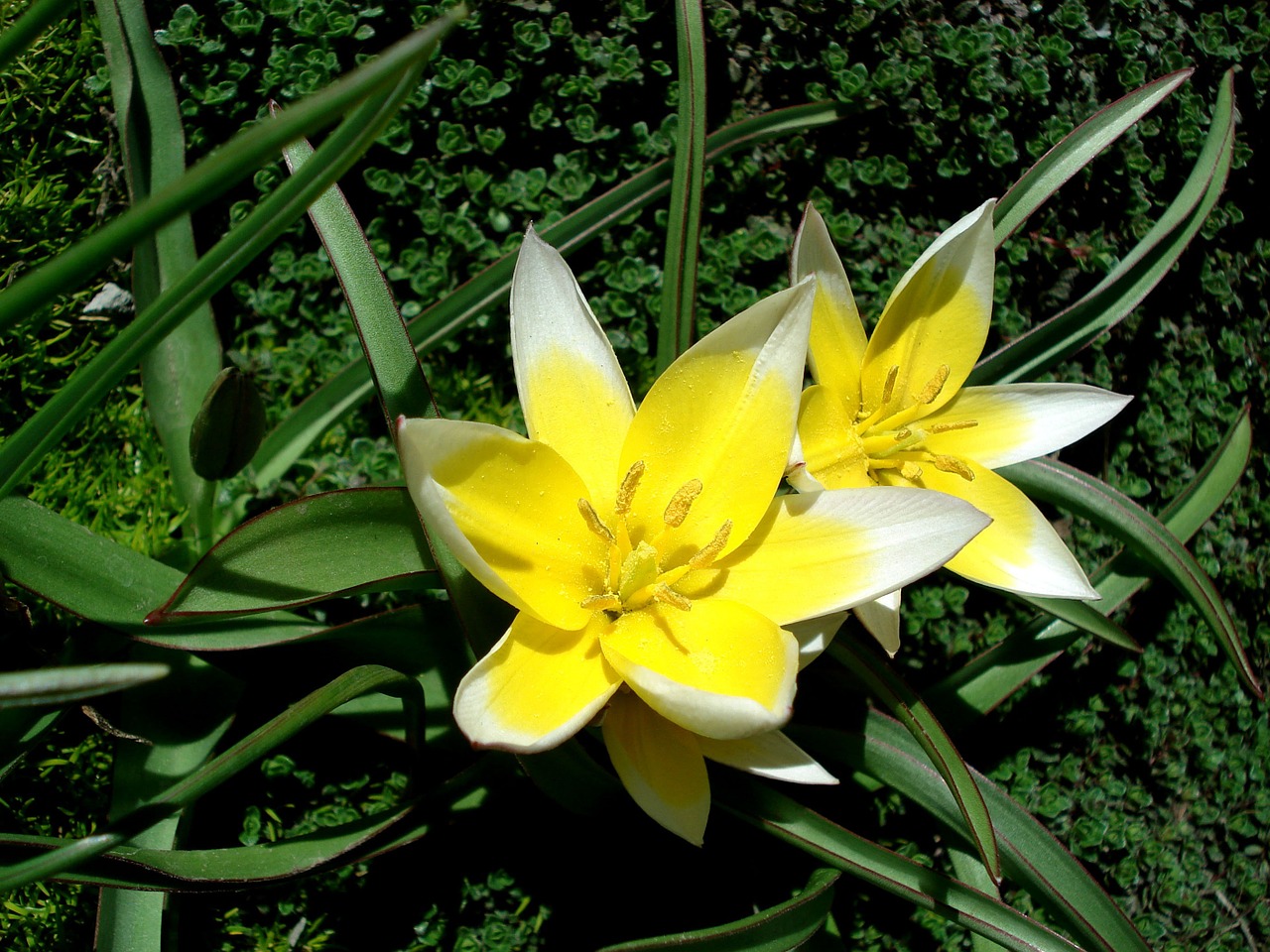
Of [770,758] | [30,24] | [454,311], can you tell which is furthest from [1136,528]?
[30,24]

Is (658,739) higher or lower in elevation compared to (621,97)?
lower

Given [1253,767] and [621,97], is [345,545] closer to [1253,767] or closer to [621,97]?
[621,97]

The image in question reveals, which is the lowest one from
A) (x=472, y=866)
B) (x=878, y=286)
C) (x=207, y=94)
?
(x=472, y=866)

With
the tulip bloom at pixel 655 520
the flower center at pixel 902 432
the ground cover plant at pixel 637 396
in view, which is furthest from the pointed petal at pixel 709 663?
the flower center at pixel 902 432

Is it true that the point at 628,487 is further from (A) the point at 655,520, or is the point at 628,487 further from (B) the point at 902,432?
(B) the point at 902,432

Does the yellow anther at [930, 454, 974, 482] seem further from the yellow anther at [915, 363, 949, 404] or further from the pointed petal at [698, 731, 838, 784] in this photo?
the pointed petal at [698, 731, 838, 784]

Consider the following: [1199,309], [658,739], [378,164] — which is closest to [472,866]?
[658,739]
